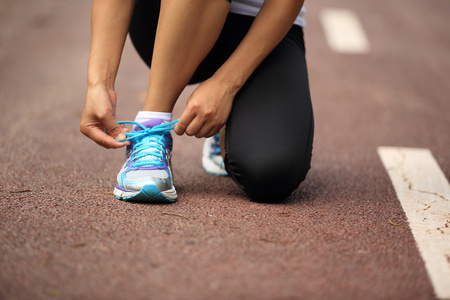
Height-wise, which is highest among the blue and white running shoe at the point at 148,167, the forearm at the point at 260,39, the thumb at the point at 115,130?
the forearm at the point at 260,39

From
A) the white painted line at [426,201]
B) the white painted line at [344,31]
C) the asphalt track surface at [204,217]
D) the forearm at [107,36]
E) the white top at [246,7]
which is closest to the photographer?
the asphalt track surface at [204,217]

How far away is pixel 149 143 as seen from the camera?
70.8 inches

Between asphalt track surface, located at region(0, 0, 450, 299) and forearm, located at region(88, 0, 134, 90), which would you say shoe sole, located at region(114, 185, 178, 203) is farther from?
forearm, located at region(88, 0, 134, 90)

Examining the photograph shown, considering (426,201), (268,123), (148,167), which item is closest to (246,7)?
(268,123)

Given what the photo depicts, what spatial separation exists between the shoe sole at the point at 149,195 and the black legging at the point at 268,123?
251mm

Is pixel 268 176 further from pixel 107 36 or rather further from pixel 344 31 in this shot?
pixel 344 31

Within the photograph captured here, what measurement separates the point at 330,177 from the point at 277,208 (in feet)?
1.80

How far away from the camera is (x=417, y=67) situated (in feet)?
14.5

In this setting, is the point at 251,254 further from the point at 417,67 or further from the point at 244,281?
the point at 417,67

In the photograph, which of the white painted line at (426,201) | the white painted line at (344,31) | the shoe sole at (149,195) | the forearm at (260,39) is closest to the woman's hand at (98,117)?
the shoe sole at (149,195)

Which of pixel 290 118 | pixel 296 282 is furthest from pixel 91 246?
pixel 290 118

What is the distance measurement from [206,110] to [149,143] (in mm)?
247

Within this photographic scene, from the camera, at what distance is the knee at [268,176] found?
1.77m

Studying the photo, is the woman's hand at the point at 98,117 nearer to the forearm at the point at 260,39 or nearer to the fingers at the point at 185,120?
the fingers at the point at 185,120
